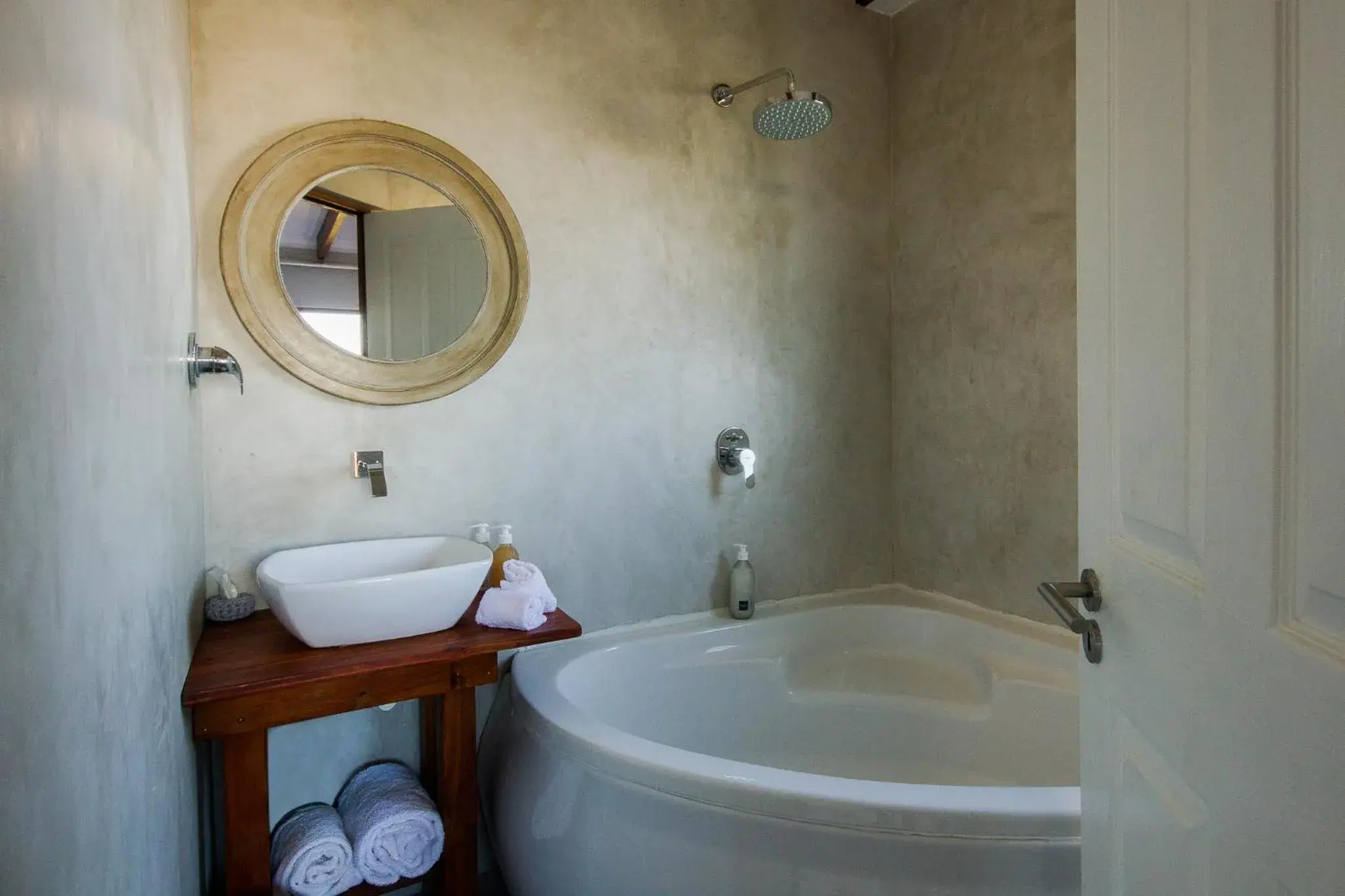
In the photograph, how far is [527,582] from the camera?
1.66 m

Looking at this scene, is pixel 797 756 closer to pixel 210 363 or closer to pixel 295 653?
pixel 295 653

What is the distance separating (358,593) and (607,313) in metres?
1.07

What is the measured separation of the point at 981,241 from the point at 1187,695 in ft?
6.14

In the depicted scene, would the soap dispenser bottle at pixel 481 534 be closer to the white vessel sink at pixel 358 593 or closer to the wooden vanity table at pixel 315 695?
the white vessel sink at pixel 358 593

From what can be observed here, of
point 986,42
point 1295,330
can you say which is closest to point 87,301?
point 1295,330

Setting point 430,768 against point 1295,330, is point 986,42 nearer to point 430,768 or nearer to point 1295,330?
point 1295,330

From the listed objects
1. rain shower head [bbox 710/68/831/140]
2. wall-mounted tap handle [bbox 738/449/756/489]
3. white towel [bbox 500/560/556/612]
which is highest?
rain shower head [bbox 710/68/831/140]

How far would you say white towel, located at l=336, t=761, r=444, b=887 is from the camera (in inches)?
59.6

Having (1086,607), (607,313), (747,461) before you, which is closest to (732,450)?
(747,461)

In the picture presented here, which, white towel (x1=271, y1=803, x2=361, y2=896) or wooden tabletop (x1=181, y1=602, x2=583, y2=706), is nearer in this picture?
wooden tabletop (x1=181, y1=602, x2=583, y2=706)

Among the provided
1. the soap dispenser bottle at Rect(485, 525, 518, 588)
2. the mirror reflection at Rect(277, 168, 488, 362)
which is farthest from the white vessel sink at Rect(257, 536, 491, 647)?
the mirror reflection at Rect(277, 168, 488, 362)

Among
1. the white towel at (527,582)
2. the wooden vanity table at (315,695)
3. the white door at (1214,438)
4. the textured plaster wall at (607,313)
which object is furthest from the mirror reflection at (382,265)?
the white door at (1214,438)

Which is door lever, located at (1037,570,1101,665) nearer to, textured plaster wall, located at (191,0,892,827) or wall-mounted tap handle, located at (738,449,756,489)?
wall-mounted tap handle, located at (738,449,756,489)

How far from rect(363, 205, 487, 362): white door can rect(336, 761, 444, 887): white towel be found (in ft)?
3.38
